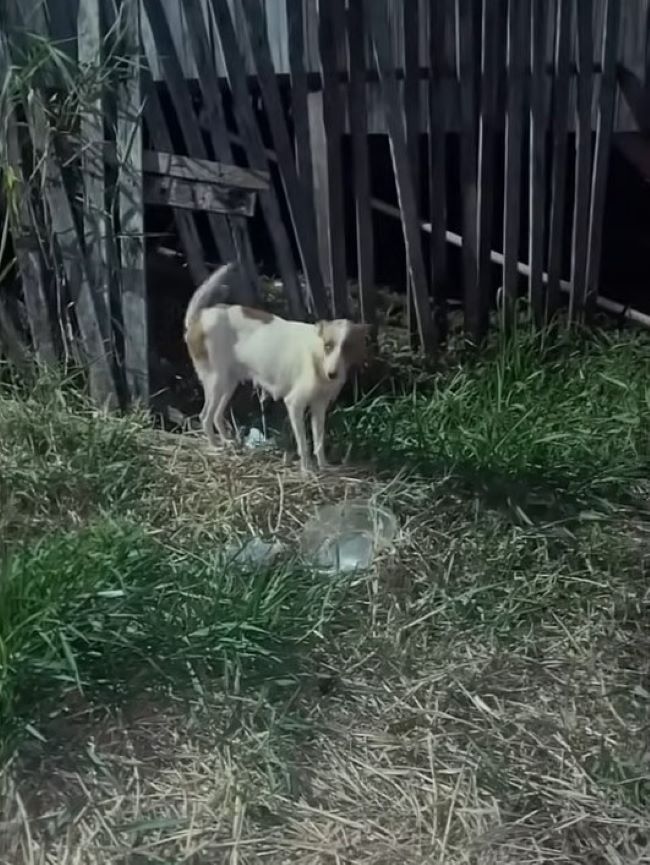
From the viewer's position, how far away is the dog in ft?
11.5

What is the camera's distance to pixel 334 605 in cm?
325

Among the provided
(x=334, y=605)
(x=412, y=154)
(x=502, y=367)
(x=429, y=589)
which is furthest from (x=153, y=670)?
(x=412, y=154)

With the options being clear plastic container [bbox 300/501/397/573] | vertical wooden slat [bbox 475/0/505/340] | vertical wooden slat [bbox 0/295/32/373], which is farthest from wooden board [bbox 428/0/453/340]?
vertical wooden slat [bbox 0/295/32/373]

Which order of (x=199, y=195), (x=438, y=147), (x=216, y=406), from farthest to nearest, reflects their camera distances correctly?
(x=438, y=147) < (x=199, y=195) < (x=216, y=406)

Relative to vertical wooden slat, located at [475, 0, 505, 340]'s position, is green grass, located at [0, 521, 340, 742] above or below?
below

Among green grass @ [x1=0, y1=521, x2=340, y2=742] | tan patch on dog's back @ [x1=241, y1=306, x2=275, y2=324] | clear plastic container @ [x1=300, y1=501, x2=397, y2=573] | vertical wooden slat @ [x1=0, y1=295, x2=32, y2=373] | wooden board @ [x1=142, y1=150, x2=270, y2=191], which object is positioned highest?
wooden board @ [x1=142, y1=150, x2=270, y2=191]

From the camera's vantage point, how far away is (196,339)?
3.69 m

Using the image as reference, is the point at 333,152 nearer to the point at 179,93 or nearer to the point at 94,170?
the point at 179,93

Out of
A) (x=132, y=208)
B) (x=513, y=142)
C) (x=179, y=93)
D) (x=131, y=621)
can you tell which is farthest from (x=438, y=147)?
(x=131, y=621)

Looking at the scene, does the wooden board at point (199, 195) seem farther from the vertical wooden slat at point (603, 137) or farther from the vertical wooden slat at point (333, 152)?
the vertical wooden slat at point (603, 137)

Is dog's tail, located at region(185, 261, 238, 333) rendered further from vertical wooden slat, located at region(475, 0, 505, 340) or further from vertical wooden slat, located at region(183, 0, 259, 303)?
vertical wooden slat, located at region(475, 0, 505, 340)

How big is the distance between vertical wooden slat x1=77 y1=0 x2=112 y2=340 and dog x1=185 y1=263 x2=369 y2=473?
48 cm

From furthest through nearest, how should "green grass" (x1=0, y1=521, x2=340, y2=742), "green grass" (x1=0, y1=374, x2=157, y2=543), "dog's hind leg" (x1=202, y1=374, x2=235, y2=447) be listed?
"dog's hind leg" (x1=202, y1=374, x2=235, y2=447)
"green grass" (x1=0, y1=374, x2=157, y2=543)
"green grass" (x1=0, y1=521, x2=340, y2=742)

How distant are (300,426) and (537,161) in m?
1.58
